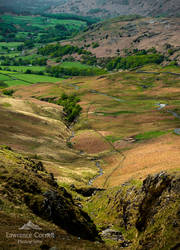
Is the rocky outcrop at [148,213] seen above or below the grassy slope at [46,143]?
above

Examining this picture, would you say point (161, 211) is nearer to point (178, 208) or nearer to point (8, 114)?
point (178, 208)

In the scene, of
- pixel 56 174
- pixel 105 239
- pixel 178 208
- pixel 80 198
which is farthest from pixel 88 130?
pixel 178 208

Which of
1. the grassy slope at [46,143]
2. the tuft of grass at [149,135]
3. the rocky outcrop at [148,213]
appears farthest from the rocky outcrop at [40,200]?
the tuft of grass at [149,135]

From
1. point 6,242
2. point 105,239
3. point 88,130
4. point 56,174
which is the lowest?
point 88,130

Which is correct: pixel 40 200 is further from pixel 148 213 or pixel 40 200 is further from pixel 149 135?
pixel 149 135

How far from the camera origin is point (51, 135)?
159m

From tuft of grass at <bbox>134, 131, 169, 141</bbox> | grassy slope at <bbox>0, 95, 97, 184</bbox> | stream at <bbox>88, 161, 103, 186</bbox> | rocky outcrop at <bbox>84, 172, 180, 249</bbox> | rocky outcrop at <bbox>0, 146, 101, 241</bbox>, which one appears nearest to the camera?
rocky outcrop at <bbox>84, 172, 180, 249</bbox>

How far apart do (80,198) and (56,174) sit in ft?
67.8

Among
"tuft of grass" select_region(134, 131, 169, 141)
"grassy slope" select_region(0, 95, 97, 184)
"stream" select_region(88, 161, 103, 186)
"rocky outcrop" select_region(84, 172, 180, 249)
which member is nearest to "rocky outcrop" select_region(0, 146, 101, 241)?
"rocky outcrop" select_region(84, 172, 180, 249)

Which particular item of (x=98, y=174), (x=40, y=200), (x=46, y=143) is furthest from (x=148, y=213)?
(x=46, y=143)

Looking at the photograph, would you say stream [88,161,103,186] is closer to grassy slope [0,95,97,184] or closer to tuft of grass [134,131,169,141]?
grassy slope [0,95,97,184]

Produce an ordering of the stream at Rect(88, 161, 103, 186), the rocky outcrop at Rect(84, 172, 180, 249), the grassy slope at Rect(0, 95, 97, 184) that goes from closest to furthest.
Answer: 1. the rocky outcrop at Rect(84, 172, 180, 249)
2. the stream at Rect(88, 161, 103, 186)
3. the grassy slope at Rect(0, 95, 97, 184)

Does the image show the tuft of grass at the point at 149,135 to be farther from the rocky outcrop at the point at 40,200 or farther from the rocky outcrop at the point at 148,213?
the rocky outcrop at the point at 40,200

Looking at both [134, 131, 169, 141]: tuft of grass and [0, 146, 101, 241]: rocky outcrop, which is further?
[134, 131, 169, 141]: tuft of grass
